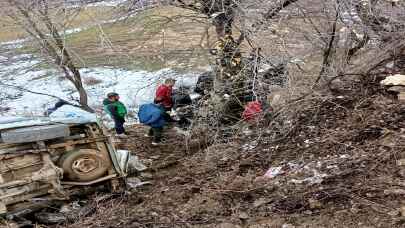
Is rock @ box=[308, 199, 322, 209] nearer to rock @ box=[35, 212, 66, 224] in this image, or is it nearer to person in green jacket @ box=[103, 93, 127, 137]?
rock @ box=[35, 212, 66, 224]

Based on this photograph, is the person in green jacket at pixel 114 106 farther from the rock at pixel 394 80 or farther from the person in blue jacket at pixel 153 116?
the rock at pixel 394 80

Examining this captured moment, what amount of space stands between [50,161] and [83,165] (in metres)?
0.42

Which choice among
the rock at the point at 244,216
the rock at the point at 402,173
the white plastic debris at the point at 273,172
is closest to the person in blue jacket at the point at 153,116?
the white plastic debris at the point at 273,172

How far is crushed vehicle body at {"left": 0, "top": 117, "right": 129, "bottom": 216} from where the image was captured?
20.8 ft

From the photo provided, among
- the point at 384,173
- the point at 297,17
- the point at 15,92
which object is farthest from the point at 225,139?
the point at 15,92

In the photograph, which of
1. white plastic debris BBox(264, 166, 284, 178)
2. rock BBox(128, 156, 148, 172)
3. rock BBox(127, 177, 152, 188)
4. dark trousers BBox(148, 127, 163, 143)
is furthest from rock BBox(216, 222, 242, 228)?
dark trousers BBox(148, 127, 163, 143)

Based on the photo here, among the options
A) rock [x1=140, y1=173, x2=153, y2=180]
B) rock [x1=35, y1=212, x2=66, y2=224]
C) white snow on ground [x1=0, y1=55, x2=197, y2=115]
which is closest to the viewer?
rock [x1=35, y1=212, x2=66, y2=224]

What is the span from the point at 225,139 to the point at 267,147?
3.55ft

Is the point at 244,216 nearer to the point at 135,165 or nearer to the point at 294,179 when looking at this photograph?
the point at 294,179

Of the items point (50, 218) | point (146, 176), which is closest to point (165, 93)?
point (146, 176)

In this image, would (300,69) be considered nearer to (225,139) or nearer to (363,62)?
(363,62)

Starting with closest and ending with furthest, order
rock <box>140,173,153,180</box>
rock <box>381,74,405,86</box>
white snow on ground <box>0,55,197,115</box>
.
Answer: rock <box>381,74,405,86</box>, rock <box>140,173,153,180</box>, white snow on ground <box>0,55,197,115</box>

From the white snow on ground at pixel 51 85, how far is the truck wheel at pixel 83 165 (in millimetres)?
5312

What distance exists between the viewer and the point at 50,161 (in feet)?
21.5
